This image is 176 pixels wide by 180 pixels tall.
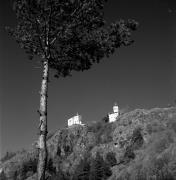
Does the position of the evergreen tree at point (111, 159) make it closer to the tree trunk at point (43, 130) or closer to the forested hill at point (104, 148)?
the forested hill at point (104, 148)

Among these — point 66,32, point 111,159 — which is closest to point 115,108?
point 111,159

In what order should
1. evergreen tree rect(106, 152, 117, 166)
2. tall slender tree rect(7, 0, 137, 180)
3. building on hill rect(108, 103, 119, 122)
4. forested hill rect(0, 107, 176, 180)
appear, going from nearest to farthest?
tall slender tree rect(7, 0, 137, 180) → forested hill rect(0, 107, 176, 180) → evergreen tree rect(106, 152, 117, 166) → building on hill rect(108, 103, 119, 122)

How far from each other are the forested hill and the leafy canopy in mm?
36900

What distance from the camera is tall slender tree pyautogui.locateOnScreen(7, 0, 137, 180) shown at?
18266 millimetres

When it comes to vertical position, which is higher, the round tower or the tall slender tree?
the round tower

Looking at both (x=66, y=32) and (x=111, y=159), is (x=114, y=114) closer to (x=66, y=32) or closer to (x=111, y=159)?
(x=111, y=159)

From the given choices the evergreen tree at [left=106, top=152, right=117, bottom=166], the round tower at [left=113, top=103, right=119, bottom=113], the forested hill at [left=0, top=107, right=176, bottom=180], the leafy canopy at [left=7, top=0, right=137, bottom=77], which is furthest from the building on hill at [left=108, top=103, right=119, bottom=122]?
the leafy canopy at [left=7, top=0, right=137, bottom=77]

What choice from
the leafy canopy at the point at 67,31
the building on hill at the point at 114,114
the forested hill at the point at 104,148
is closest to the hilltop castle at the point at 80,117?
the building on hill at the point at 114,114

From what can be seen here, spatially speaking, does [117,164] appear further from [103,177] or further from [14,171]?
[14,171]

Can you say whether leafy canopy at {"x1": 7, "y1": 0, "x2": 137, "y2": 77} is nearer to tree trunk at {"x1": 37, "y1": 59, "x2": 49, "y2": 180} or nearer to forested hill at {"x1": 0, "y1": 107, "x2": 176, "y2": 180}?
tree trunk at {"x1": 37, "y1": 59, "x2": 49, "y2": 180}

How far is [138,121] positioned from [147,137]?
27.6ft

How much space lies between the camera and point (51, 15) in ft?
59.9

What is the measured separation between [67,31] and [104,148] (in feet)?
228

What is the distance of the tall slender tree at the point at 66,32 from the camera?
18266mm
